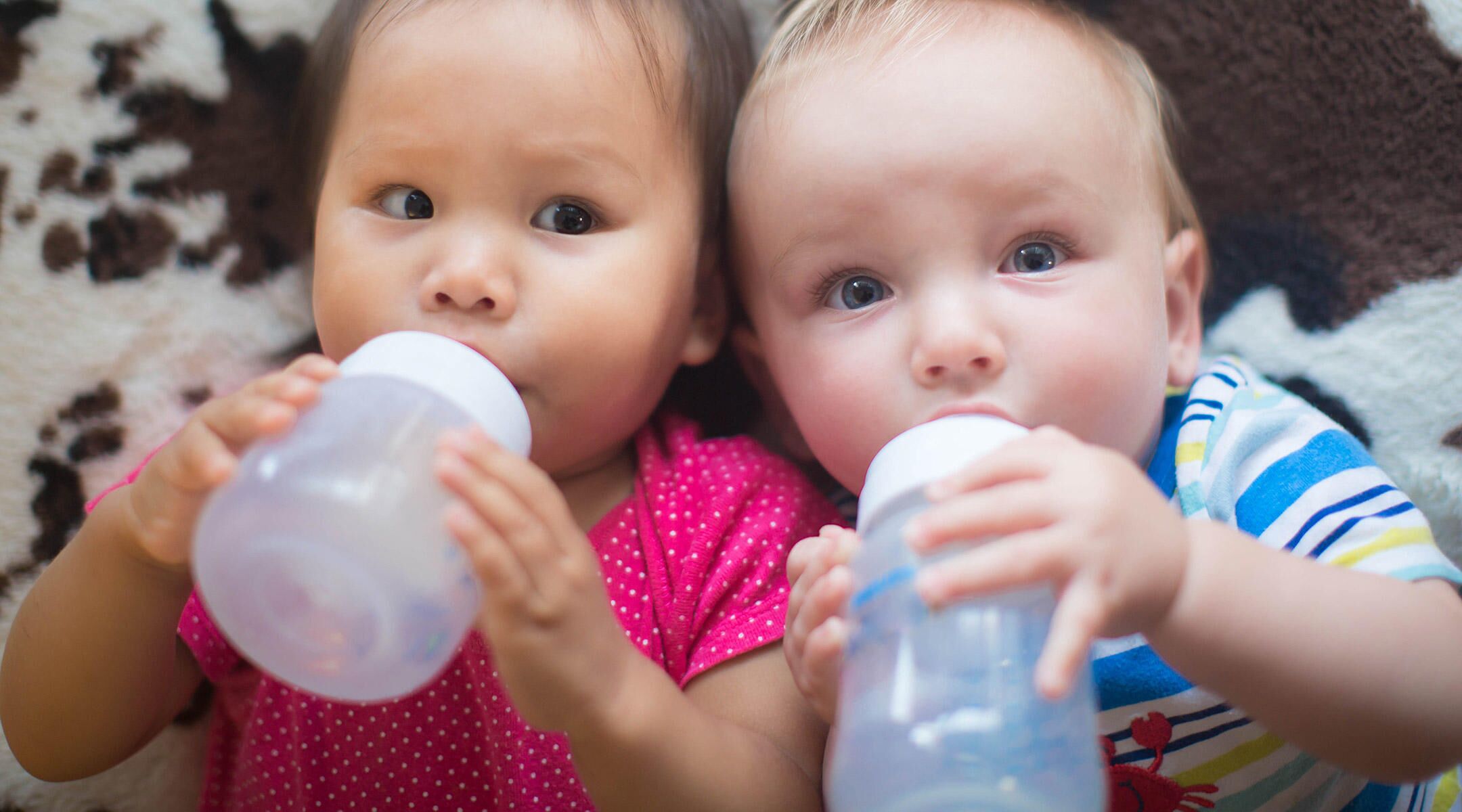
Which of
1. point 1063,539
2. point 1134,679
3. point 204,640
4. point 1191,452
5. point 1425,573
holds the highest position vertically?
point 1063,539

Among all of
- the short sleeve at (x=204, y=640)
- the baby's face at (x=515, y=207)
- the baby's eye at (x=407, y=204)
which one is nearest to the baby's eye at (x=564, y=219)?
the baby's face at (x=515, y=207)

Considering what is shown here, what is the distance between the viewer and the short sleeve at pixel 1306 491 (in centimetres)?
100

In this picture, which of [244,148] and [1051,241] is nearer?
[1051,241]

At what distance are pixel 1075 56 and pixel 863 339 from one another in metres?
0.38

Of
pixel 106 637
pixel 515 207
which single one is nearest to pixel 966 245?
pixel 515 207

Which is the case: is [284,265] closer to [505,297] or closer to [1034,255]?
[505,297]

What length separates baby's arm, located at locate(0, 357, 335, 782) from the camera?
3.14ft

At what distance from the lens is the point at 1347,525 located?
103 cm

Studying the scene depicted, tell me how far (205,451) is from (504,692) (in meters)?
0.49

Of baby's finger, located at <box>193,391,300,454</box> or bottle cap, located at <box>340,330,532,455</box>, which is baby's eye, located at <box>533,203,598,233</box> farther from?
baby's finger, located at <box>193,391,300,454</box>

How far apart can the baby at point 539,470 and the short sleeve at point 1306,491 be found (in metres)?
0.45

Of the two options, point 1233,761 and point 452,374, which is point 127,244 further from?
point 1233,761

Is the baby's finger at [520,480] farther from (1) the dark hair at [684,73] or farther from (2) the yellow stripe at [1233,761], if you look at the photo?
(2) the yellow stripe at [1233,761]

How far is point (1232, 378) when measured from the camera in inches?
51.0
